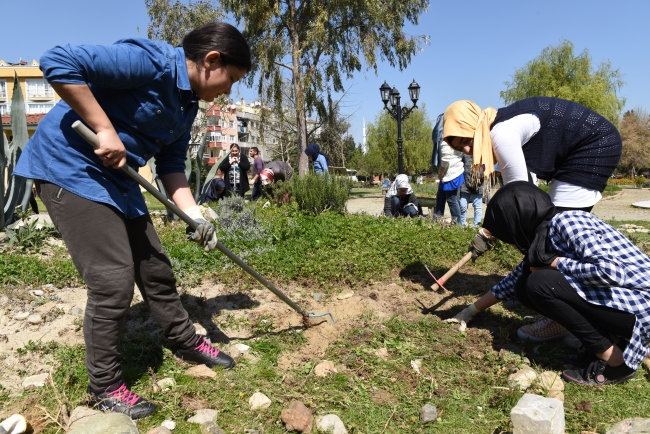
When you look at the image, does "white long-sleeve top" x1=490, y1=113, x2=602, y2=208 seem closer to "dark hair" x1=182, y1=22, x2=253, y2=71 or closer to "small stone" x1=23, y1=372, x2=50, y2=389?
"dark hair" x1=182, y1=22, x2=253, y2=71

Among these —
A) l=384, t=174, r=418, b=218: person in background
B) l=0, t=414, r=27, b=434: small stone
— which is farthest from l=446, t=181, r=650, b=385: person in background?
l=384, t=174, r=418, b=218: person in background

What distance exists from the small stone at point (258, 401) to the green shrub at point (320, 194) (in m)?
4.59

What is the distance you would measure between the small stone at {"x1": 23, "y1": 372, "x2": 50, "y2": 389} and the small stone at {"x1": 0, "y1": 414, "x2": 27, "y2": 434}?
421 mm

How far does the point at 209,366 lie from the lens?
2555 mm

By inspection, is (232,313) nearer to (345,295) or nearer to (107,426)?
(345,295)

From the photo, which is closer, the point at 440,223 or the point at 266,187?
the point at 440,223

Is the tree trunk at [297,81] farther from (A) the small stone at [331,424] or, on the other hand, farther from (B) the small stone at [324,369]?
(A) the small stone at [331,424]

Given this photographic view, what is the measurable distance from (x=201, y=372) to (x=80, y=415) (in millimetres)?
607

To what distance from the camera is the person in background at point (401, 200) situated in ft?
24.7

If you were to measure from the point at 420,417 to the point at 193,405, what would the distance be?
3.33ft

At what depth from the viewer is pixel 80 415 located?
199cm

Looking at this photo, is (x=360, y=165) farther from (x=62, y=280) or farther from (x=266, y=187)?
(x=62, y=280)

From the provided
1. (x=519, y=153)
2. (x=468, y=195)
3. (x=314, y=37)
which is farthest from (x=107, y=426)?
(x=314, y=37)

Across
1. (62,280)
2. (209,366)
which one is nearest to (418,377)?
(209,366)
